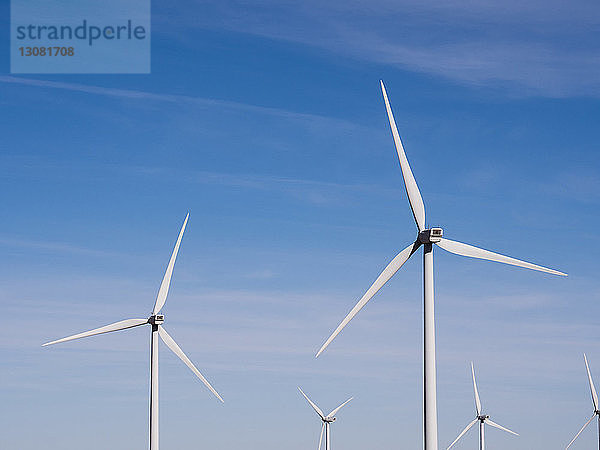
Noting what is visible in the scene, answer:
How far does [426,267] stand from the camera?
60844 millimetres

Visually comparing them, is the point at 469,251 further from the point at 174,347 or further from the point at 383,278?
the point at 174,347

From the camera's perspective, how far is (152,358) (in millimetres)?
85875

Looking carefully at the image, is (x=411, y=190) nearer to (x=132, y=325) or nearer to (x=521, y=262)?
(x=521, y=262)

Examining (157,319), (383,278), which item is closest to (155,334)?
(157,319)

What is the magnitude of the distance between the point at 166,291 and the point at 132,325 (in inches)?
166

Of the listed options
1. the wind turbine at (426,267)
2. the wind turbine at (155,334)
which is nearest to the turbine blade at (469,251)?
the wind turbine at (426,267)

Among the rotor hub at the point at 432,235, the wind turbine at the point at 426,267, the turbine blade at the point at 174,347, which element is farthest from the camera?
the turbine blade at the point at 174,347

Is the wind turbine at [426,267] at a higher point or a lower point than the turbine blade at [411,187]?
lower

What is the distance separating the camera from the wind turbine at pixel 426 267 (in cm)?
5788

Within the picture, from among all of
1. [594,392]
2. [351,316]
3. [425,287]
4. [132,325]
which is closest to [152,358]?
→ [132,325]

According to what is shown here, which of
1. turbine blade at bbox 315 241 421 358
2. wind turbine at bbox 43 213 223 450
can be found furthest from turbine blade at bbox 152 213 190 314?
turbine blade at bbox 315 241 421 358

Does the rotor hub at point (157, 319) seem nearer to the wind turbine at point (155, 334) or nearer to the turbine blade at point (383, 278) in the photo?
the wind turbine at point (155, 334)

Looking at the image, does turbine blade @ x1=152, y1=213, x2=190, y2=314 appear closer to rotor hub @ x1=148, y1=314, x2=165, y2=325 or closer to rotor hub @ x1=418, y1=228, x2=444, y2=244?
rotor hub @ x1=148, y1=314, x2=165, y2=325

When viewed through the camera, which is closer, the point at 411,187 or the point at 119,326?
the point at 411,187
